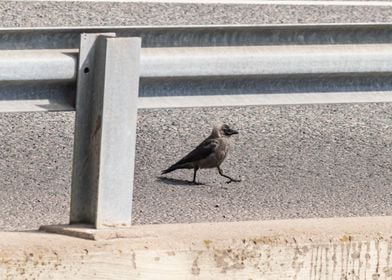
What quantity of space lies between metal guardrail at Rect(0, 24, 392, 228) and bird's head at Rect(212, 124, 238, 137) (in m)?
3.89

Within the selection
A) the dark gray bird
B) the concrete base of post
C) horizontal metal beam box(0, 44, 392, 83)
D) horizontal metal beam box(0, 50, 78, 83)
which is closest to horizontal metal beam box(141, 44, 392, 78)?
horizontal metal beam box(0, 44, 392, 83)

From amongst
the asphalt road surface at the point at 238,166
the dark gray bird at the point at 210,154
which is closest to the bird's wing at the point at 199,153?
the dark gray bird at the point at 210,154

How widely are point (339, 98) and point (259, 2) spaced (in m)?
8.41

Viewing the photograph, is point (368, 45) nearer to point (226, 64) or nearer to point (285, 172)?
point (226, 64)

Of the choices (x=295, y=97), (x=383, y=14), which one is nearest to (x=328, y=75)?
(x=295, y=97)

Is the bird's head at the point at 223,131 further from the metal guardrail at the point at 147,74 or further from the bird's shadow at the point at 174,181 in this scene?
the metal guardrail at the point at 147,74

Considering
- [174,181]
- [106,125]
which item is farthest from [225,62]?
[174,181]

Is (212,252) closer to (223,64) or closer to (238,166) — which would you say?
(223,64)

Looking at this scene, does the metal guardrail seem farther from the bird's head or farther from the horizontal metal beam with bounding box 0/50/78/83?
the bird's head

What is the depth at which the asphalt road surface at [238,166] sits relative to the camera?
766 centimetres

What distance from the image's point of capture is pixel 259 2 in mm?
13445

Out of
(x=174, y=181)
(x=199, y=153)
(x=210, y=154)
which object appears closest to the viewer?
(x=210, y=154)

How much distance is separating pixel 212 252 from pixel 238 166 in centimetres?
443

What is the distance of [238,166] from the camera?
29.2 ft
